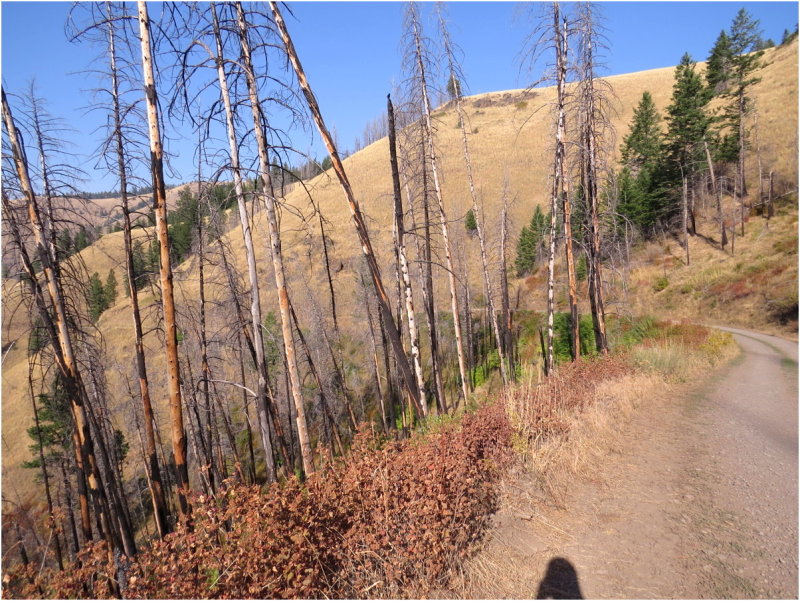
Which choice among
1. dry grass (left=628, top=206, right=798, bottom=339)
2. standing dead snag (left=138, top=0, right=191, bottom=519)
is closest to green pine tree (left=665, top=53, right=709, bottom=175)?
dry grass (left=628, top=206, right=798, bottom=339)

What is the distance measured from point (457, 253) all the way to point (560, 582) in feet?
59.8

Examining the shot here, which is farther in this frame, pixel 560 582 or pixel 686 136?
pixel 686 136

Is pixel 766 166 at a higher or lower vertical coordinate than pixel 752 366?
higher

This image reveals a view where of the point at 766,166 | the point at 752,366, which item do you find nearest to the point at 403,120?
the point at 752,366

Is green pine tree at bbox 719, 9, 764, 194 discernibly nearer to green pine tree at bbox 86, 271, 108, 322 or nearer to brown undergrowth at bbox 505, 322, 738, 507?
brown undergrowth at bbox 505, 322, 738, 507

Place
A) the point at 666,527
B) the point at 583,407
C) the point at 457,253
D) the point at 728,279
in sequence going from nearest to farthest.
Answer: the point at 666,527 → the point at 583,407 → the point at 457,253 → the point at 728,279

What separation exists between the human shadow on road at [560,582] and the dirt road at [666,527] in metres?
0.01

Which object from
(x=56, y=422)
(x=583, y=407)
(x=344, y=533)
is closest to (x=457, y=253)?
(x=583, y=407)

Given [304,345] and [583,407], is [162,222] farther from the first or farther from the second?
[583,407]

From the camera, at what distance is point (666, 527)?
4355 mm

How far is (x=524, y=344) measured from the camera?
1193 inches

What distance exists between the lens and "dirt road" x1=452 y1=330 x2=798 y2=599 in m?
3.60

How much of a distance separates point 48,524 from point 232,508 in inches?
89.2

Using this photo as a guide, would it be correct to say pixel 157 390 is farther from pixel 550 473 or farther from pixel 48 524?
pixel 550 473
